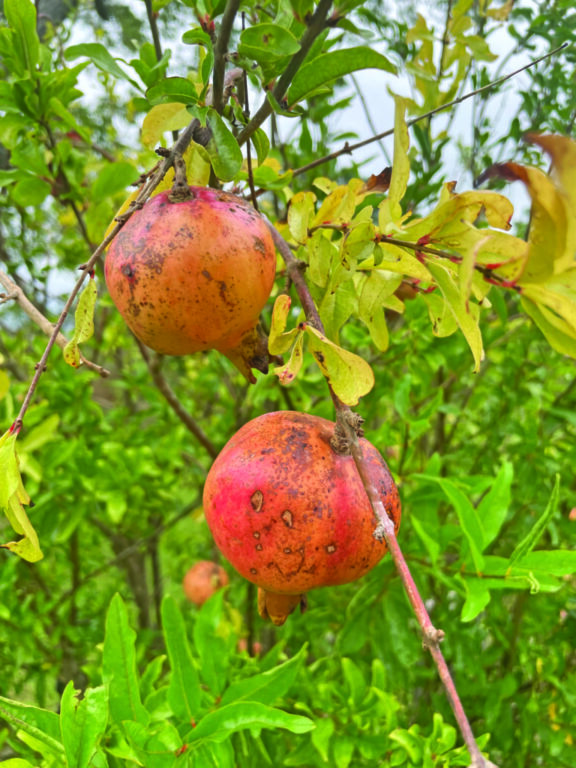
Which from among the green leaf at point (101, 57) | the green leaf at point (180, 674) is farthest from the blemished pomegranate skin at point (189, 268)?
the green leaf at point (180, 674)

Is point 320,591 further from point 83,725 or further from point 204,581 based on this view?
point 83,725

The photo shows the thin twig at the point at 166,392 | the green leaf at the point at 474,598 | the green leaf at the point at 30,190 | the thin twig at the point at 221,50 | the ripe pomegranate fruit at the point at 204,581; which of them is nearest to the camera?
the thin twig at the point at 221,50

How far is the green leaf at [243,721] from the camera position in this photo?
1.99 feet

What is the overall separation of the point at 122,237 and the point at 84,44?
11.9 inches

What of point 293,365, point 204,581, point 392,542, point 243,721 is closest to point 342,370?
point 293,365

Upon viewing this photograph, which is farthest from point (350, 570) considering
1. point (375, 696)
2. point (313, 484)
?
point (375, 696)

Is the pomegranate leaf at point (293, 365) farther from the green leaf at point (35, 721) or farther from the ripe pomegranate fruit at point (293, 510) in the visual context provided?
the green leaf at point (35, 721)

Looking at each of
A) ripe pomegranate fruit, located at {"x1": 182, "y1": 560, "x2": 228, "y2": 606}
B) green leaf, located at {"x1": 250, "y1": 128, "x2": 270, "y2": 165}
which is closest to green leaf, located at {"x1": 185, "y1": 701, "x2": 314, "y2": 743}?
green leaf, located at {"x1": 250, "y1": 128, "x2": 270, "y2": 165}

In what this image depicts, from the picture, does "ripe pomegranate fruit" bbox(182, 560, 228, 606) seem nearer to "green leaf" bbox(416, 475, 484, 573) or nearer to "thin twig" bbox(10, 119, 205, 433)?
"green leaf" bbox(416, 475, 484, 573)

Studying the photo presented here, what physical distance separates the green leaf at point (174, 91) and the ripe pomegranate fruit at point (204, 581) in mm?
1483

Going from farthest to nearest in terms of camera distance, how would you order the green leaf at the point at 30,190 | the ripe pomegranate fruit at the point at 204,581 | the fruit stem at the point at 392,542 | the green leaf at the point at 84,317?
1. the ripe pomegranate fruit at the point at 204,581
2. the green leaf at the point at 30,190
3. the green leaf at the point at 84,317
4. the fruit stem at the point at 392,542

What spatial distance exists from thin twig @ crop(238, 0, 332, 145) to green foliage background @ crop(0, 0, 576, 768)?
0.02 meters

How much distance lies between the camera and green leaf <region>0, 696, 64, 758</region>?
22.1 inches

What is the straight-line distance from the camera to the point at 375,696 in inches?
34.8
